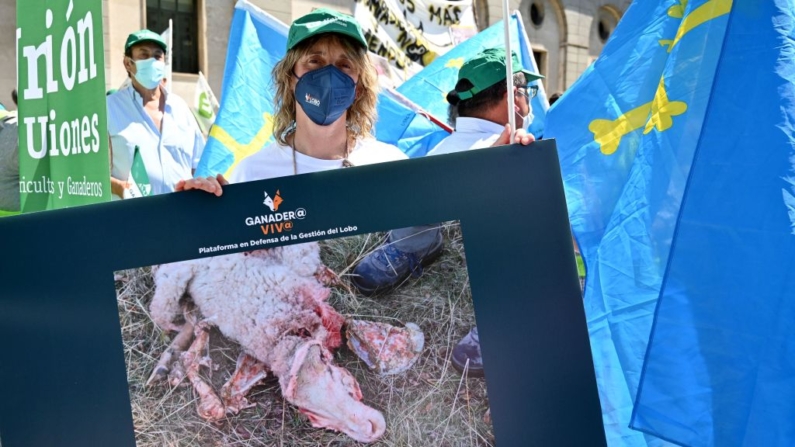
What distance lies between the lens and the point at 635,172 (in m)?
2.18

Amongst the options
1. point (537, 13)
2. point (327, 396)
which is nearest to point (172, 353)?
point (327, 396)

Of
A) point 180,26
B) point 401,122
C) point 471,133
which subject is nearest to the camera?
point 471,133

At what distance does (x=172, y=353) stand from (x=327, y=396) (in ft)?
1.10

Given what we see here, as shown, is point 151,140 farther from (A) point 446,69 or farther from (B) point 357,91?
(B) point 357,91

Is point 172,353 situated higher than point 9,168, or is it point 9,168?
point 9,168

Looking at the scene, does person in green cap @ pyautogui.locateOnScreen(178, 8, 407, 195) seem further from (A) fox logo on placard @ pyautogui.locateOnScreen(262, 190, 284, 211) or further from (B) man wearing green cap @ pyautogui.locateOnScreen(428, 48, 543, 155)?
(B) man wearing green cap @ pyautogui.locateOnScreen(428, 48, 543, 155)

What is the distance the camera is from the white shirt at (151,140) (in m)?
4.03

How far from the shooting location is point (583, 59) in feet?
62.3

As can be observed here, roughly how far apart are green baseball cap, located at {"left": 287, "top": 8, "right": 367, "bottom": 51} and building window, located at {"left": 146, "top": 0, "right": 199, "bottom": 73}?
393 inches

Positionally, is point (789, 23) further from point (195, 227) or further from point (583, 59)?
point (583, 59)

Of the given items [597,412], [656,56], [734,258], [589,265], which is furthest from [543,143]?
[656,56]

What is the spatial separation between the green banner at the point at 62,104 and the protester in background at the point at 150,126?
1.16 m

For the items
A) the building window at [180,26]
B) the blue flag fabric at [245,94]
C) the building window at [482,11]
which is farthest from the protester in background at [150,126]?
the building window at [482,11]

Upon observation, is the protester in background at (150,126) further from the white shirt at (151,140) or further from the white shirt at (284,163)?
the white shirt at (284,163)
